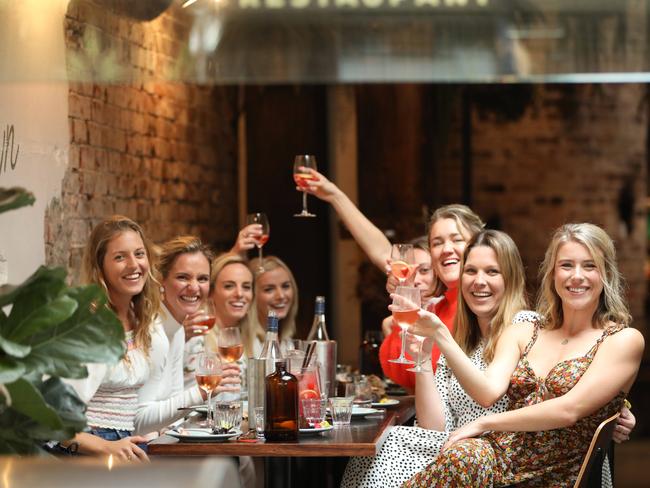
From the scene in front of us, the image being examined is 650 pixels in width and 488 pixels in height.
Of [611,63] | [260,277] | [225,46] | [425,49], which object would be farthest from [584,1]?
[260,277]

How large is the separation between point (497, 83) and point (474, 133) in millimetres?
409

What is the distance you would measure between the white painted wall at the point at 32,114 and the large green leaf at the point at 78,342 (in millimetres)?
2034

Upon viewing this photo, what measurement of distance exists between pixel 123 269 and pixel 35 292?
216cm

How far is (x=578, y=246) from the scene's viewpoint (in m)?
3.54

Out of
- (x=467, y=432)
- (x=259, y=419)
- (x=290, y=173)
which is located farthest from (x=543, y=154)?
(x=259, y=419)

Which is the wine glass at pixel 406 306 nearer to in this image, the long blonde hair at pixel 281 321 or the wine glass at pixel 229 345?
the wine glass at pixel 229 345

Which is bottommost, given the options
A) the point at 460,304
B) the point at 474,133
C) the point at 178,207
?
the point at 460,304

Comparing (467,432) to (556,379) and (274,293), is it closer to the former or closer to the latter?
(556,379)

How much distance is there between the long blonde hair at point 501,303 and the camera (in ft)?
12.6

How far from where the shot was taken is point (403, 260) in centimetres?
412

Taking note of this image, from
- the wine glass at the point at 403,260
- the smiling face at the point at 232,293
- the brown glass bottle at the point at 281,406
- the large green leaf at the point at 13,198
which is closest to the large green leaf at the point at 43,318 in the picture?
the large green leaf at the point at 13,198

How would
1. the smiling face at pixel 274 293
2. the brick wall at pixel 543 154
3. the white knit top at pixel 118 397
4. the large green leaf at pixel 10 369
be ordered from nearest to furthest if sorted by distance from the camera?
the large green leaf at pixel 10 369
the white knit top at pixel 118 397
the smiling face at pixel 274 293
the brick wall at pixel 543 154

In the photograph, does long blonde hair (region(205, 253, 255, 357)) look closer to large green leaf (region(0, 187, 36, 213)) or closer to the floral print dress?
the floral print dress

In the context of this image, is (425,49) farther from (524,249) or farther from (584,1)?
(524,249)
